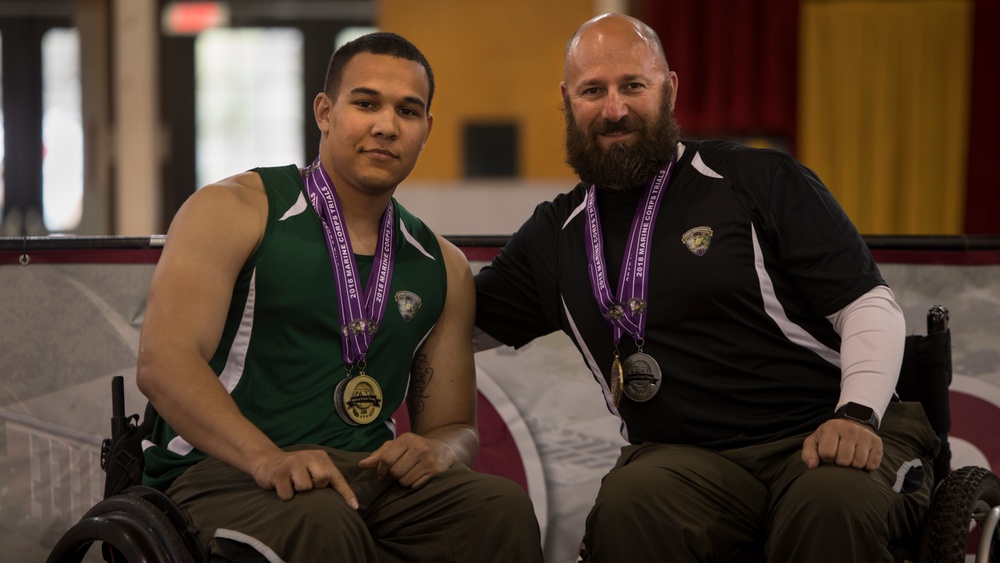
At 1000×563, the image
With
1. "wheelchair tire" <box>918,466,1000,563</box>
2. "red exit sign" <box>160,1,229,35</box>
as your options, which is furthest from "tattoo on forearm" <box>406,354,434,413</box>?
"red exit sign" <box>160,1,229,35</box>

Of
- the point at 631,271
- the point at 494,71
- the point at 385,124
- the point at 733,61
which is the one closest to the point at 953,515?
the point at 631,271

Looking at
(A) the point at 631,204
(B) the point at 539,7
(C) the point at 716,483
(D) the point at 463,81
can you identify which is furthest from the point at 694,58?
(C) the point at 716,483

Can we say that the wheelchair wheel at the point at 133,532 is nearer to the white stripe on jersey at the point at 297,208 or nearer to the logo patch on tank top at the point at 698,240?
the white stripe on jersey at the point at 297,208

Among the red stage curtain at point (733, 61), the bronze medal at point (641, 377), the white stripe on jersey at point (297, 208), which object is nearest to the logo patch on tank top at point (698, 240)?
the bronze medal at point (641, 377)

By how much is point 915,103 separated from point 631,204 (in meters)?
5.22

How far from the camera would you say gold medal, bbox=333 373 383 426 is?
1.84 metres

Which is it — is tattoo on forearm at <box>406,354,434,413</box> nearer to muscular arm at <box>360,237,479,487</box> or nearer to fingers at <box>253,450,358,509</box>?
muscular arm at <box>360,237,479,487</box>

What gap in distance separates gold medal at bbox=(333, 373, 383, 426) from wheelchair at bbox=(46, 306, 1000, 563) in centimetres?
37

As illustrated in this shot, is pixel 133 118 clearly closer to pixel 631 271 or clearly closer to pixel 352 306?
pixel 352 306

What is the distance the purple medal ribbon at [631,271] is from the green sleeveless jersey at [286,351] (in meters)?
0.43

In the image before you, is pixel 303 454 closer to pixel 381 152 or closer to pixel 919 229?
pixel 381 152

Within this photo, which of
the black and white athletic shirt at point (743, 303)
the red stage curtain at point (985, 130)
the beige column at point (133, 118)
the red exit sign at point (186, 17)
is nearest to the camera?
the black and white athletic shirt at point (743, 303)

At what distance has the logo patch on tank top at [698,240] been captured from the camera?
74.5 inches

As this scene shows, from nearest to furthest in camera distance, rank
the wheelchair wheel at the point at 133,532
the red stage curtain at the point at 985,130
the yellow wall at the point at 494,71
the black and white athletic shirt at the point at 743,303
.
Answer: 1. the wheelchair wheel at the point at 133,532
2. the black and white athletic shirt at the point at 743,303
3. the red stage curtain at the point at 985,130
4. the yellow wall at the point at 494,71
